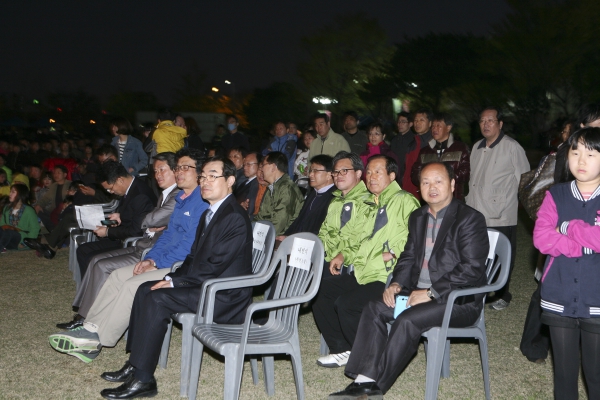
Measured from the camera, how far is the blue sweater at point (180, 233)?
470 cm

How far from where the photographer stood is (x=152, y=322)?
381 cm

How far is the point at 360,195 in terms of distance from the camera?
15.4 feet

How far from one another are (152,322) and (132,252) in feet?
5.53

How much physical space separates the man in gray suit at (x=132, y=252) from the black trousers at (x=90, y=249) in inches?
20.0

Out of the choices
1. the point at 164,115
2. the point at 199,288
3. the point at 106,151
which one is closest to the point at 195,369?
the point at 199,288

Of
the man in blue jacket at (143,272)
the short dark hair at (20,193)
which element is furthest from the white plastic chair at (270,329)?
the short dark hair at (20,193)

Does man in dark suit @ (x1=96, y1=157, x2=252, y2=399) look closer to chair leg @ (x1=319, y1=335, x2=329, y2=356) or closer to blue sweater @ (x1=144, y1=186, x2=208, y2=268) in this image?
blue sweater @ (x1=144, y1=186, x2=208, y2=268)

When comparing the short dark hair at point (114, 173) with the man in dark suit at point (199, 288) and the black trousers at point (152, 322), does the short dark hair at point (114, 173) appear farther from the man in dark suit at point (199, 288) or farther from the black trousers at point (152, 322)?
the black trousers at point (152, 322)

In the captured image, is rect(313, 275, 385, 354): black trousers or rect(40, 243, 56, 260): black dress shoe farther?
rect(40, 243, 56, 260): black dress shoe

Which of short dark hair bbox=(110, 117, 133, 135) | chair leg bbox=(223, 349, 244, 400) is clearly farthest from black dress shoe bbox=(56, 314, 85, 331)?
short dark hair bbox=(110, 117, 133, 135)

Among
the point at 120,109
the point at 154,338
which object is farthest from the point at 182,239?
the point at 120,109

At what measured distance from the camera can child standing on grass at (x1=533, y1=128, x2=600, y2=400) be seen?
2.92 metres

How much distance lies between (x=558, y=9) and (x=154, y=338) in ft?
141

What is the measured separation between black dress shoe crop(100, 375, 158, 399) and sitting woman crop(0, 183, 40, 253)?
582 cm
